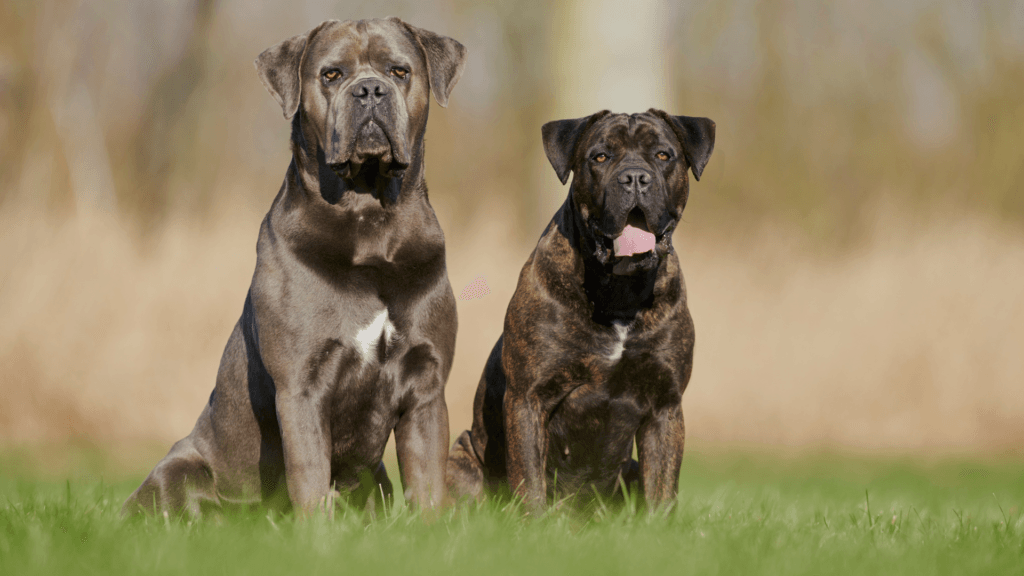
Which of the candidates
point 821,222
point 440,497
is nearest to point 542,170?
point 821,222

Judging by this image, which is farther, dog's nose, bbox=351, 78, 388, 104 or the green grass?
dog's nose, bbox=351, 78, 388, 104

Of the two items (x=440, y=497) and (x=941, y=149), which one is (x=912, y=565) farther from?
(x=941, y=149)

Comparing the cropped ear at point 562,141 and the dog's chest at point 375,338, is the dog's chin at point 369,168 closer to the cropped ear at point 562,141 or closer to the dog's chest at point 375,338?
the dog's chest at point 375,338

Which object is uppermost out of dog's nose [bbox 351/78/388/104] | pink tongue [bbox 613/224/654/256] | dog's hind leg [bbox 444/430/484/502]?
dog's nose [bbox 351/78/388/104]

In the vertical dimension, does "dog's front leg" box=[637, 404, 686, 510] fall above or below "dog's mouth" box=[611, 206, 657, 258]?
below

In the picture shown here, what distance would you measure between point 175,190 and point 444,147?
→ 2946 millimetres

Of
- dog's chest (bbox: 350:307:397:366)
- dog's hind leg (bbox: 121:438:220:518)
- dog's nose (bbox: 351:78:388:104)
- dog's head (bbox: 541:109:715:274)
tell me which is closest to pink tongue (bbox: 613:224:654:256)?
dog's head (bbox: 541:109:715:274)

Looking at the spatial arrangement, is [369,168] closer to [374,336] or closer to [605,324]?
[374,336]

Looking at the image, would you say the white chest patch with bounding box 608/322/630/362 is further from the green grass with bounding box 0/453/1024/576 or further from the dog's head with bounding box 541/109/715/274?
the green grass with bounding box 0/453/1024/576

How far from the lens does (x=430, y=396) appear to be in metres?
3.41

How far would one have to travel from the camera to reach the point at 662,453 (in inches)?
150

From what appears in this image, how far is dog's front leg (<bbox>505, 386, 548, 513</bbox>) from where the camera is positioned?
11.9ft

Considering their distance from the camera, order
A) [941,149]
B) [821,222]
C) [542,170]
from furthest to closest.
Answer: [941,149], [821,222], [542,170]

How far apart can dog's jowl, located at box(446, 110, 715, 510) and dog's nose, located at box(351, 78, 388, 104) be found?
102cm
